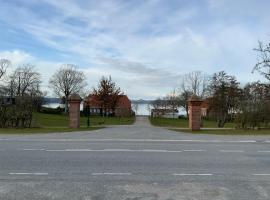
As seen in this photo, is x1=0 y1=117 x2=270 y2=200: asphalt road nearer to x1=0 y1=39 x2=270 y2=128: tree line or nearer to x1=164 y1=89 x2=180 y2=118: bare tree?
x1=0 y1=39 x2=270 y2=128: tree line

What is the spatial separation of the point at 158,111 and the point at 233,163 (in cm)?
8216

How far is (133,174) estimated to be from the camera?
10477 mm

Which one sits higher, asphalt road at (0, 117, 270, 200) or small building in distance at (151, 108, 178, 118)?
small building in distance at (151, 108, 178, 118)

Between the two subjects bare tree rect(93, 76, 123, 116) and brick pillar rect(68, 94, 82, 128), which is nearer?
brick pillar rect(68, 94, 82, 128)

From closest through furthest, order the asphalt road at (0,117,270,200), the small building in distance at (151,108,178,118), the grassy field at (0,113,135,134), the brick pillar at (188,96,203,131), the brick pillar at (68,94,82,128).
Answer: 1. the asphalt road at (0,117,270,200)
2. the grassy field at (0,113,135,134)
3. the brick pillar at (188,96,203,131)
4. the brick pillar at (68,94,82,128)
5. the small building in distance at (151,108,178,118)

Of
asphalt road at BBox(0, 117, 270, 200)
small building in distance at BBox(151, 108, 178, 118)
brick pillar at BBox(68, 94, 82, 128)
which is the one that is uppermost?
small building in distance at BBox(151, 108, 178, 118)

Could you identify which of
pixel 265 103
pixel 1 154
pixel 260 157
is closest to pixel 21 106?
pixel 265 103

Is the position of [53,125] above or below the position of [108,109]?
below

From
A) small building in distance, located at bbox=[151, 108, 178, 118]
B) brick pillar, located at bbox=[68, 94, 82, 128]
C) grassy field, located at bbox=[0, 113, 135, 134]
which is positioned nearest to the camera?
grassy field, located at bbox=[0, 113, 135, 134]

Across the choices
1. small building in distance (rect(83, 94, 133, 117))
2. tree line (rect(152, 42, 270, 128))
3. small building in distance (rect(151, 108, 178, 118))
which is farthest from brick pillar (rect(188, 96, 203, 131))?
small building in distance (rect(151, 108, 178, 118))

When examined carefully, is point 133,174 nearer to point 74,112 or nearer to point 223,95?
point 74,112

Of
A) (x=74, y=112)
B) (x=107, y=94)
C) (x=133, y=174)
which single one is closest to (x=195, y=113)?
→ (x=74, y=112)

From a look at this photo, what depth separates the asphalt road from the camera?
→ 27.3 feet

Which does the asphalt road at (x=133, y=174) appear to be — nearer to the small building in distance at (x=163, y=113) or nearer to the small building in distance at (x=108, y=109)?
the small building in distance at (x=108, y=109)
